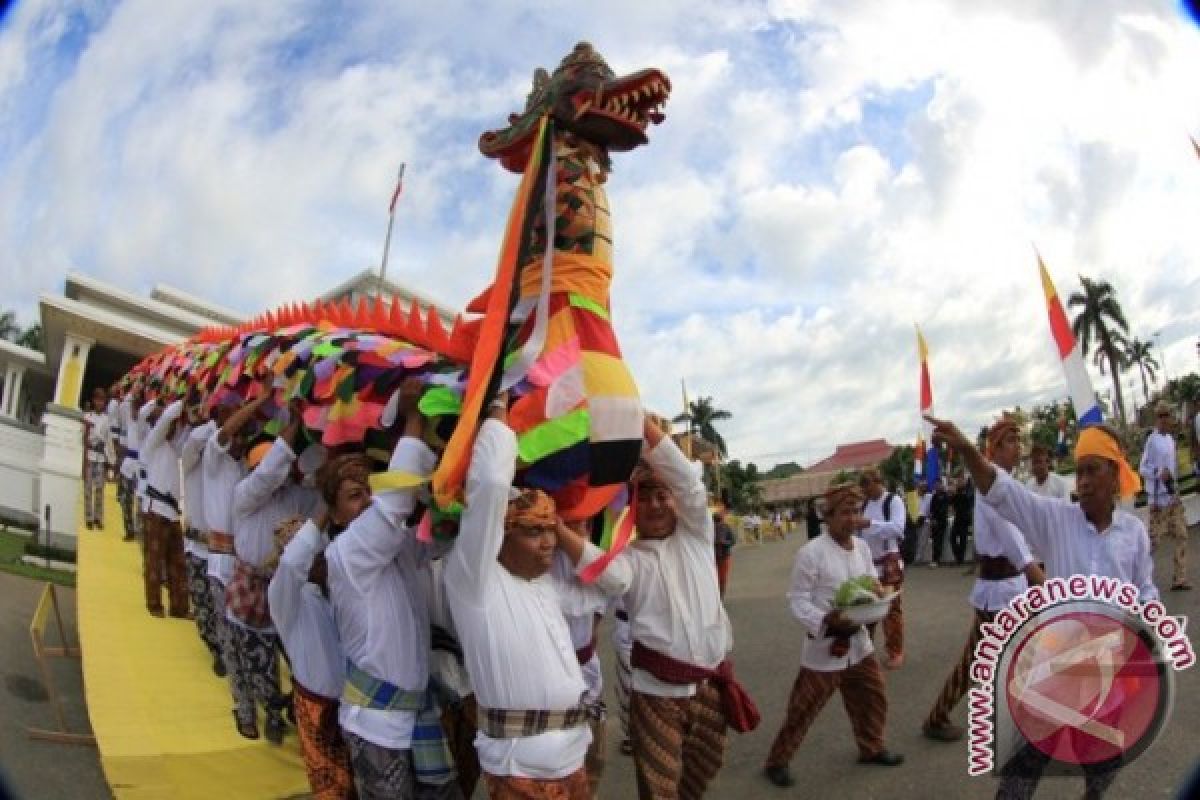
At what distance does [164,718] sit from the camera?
14.5ft

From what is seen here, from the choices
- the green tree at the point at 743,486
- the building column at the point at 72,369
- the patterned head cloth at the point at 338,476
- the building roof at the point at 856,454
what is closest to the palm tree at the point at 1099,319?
the patterned head cloth at the point at 338,476

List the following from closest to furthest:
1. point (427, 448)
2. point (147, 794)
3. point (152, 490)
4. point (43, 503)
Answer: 1. point (427, 448)
2. point (147, 794)
3. point (152, 490)
4. point (43, 503)

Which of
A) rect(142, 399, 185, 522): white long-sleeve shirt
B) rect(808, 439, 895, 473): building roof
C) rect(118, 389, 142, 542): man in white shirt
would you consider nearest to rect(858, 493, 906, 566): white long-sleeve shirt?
rect(142, 399, 185, 522): white long-sleeve shirt

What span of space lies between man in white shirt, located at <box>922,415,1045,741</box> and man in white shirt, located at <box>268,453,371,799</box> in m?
2.89

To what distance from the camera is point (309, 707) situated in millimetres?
2961

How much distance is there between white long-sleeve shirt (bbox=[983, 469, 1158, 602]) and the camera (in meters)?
3.02

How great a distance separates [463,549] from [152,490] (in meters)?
5.14

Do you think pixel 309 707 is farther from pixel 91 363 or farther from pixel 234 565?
pixel 91 363

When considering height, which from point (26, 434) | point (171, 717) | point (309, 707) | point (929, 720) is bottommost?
point (929, 720)

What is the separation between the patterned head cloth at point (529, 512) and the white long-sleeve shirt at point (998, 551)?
8.90 feet

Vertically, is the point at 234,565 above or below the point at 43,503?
below

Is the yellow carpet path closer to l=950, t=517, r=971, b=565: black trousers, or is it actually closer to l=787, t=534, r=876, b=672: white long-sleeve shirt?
l=787, t=534, r=876, b=672: white long-sleeve shirt

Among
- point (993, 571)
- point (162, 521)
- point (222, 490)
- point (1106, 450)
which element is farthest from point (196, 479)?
point (1106, 450)

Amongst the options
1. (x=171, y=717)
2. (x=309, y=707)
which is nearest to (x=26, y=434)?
(x=171, y=717)
